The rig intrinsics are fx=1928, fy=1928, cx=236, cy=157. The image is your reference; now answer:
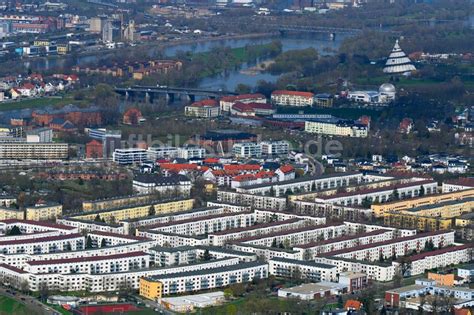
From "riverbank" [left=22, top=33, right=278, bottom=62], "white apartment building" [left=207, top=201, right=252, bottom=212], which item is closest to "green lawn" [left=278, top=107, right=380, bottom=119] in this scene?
"riverbank" [left=22, top=33, right=278, bottom=62]

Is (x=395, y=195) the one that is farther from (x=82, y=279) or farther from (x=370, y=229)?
(x=82, y=279)

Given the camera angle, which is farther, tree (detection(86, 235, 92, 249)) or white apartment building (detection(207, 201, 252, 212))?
white apartment building (detection(207, 201, 252, 212))

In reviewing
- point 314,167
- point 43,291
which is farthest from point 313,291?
point 314,167

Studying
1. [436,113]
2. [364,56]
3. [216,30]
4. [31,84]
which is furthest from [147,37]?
[436,113]

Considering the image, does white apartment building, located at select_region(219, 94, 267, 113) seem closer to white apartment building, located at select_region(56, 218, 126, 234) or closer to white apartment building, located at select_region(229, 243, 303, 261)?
white apartment building, located at select_region(56, 218, 126, 234)

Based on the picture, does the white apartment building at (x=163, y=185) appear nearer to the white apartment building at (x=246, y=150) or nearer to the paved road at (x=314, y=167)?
the paved road at (x=314, y=167)

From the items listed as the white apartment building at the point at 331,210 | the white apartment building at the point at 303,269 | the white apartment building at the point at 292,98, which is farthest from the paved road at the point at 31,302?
the white apartment building at the point at 292,98
